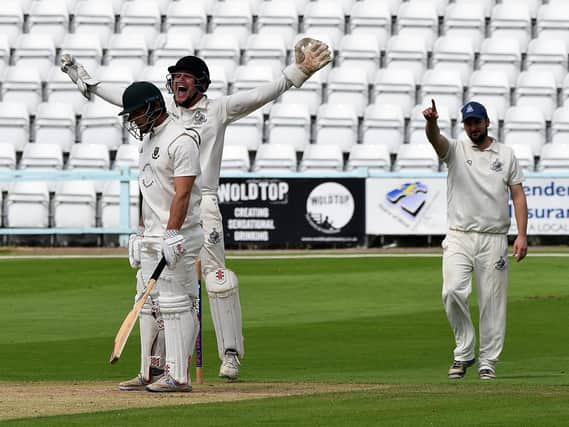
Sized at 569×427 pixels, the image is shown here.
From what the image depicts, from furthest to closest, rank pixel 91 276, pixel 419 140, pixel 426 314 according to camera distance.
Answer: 1. pixel 419 140
2. pixel 91 276
3. pixel 426 314

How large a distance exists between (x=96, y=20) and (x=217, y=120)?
74.5ft

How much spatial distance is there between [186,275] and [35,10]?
80.6 feet

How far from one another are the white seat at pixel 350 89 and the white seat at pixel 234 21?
2605 mm

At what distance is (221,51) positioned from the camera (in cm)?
3017

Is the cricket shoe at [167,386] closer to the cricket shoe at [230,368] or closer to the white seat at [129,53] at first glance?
the cricket shoe at [230,368]

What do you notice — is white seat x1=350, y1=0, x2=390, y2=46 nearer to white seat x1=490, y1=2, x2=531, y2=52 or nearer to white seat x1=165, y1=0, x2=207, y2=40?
white seat x1=490, y1=2, x2=531, y2=52

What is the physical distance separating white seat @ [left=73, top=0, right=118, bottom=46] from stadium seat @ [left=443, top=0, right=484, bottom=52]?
767 centimetres

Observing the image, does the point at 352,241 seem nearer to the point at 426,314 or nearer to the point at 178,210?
the point at 426,314

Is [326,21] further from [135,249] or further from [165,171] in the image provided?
[165,171]

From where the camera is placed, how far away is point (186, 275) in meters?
8.48

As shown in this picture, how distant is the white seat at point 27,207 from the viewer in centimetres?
2667

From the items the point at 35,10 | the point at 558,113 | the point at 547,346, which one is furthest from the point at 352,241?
the point at 547,346

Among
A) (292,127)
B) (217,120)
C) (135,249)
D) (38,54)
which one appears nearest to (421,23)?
(292,127)

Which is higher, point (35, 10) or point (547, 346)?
point (35, 10)
